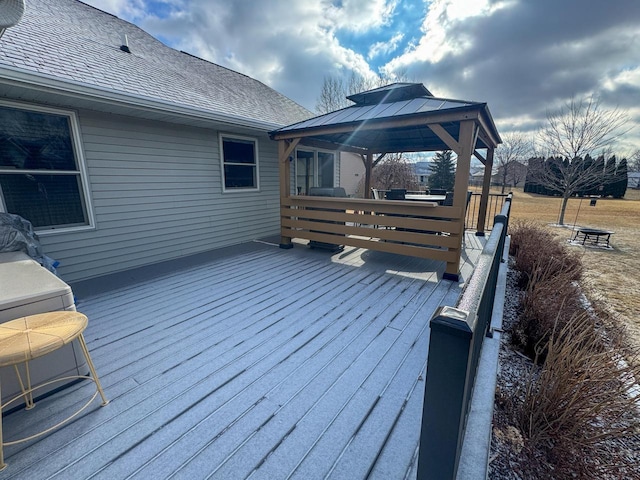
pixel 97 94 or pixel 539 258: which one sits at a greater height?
pixel 97 94

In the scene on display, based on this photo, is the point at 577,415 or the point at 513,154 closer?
the point at 577,415

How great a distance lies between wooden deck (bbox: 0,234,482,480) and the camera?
1.48m

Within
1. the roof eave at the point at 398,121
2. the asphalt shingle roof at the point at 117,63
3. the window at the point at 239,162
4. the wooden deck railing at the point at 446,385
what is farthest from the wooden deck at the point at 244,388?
the window at the point at 239,162

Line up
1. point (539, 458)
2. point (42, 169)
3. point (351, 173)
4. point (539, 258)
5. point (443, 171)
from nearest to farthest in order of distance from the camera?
point (539, 458), point (42, 169), point (539, 258), point (351, 173), point (443, 171)

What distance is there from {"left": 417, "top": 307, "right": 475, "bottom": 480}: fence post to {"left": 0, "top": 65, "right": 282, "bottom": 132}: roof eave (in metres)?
4.37

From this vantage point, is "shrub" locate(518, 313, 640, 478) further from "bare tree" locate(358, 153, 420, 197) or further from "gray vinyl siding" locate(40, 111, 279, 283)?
"bare tree" locate(358, 153, 420, 197)

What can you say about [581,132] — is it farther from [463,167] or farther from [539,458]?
[539,458]

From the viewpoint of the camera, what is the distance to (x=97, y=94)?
339cm

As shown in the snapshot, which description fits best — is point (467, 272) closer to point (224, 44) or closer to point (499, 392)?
point (499, 392)

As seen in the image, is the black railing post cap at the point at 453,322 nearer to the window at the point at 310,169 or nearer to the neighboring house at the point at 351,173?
the window at the point at 310,169

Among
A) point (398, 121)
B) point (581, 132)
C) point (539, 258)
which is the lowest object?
point (539, 258)

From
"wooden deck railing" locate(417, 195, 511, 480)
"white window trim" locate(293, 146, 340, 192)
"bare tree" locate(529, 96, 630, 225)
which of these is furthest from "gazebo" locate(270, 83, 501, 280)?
"bare tree" locate(529, 96, 630, 225)

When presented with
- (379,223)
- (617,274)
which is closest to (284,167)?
(379,223)

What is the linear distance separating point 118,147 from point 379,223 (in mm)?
4174
